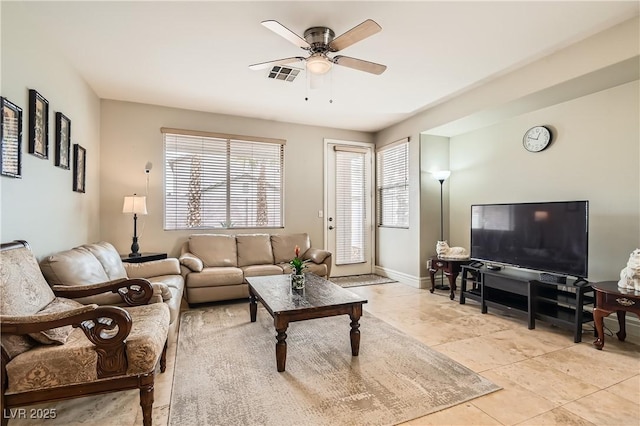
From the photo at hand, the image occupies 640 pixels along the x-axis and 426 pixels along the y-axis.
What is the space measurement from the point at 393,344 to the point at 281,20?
286cm

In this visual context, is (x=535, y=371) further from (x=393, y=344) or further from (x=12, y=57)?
(x=12, y=57)

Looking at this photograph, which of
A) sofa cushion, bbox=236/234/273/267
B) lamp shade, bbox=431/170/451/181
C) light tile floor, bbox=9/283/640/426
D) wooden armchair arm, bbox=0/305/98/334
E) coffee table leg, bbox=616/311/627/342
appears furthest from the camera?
lamp shade, bbox=431/170/451/181

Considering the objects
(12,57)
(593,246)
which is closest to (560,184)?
(593,246)

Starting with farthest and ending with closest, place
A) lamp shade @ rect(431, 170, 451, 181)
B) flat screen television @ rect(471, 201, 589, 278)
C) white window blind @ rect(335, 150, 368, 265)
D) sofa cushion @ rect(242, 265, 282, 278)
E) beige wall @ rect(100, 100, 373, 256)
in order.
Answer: white window blind @ rect(335, 150, 368, 265)
lamp shade @ rect(431, 170, 451, 181)
beige wall @ rect(100, 100, 373, 256)
sofa cushion @ rect(242, 265, 282, 278)
flat screen television @ rect(471, 201, 589, 278)

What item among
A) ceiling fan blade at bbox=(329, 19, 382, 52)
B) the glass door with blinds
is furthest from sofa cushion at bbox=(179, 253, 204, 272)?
ceiling fan blade at bbox=(329, 19, 382, 52)

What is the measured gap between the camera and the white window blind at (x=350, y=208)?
226 inches

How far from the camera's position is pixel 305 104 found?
4.40 metres

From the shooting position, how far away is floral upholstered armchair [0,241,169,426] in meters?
1.49

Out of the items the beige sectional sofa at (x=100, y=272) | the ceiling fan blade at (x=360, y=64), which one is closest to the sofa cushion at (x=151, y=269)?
the beige sectional sofa at (x=100, y=272)

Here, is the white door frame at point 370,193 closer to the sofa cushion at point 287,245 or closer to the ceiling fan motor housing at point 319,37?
the sofa cushion at point 287,245

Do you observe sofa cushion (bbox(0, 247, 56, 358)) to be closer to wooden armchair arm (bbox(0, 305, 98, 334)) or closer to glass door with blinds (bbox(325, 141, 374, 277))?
wooden armchair arm (bbox(0, 305, 98, 334))

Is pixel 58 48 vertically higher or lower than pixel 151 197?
higher

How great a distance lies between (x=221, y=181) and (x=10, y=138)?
2873mm

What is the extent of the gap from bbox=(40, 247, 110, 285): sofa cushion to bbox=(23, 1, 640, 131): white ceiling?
183 centimetres
